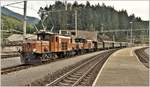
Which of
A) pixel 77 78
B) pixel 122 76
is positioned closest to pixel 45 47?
pixel 122 76

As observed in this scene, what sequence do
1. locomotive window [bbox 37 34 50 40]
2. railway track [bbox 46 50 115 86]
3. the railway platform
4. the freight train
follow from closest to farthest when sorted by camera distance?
railway track [bbox 46 50 115 86]
the railway platform
the freight train
locomotive window [bbox 37 34 50 40]

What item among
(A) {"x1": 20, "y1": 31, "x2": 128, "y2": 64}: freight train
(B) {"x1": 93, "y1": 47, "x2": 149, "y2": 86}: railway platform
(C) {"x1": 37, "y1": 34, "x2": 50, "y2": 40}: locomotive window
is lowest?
(B) {"x1": 93, "y1": 47, "x2": 149, "y2": 86}: railway platform

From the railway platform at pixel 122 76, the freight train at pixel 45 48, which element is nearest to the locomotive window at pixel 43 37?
the freight train at pixel 45 48

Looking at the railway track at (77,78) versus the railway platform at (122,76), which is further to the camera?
the railway platform at (122,76)

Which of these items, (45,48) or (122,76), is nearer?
(122,76)

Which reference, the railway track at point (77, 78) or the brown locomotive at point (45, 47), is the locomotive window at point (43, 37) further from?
the railway track at point (77, 78)

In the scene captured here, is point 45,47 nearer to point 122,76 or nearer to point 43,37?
point 43,37

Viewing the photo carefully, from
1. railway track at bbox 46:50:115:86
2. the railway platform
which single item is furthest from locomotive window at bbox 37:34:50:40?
railway track at bbox 46:50:115:86

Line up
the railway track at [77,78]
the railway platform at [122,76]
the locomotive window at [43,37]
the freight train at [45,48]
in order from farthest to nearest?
the locomotive window at [43,37], the freight train at [45,48], the railway platform at [122,76], the railway track at [77,78]

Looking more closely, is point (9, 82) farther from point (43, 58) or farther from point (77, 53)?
point (77, 53)

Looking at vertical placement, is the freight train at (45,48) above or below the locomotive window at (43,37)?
below

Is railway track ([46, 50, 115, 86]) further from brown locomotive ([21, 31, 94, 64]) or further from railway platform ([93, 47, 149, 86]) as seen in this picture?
brown locomotive ([21, 31, 94, 64])

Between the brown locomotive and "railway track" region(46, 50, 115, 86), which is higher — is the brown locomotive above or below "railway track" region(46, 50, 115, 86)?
above

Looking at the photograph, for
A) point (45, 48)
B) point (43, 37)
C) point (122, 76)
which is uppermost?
point (43, 37)
